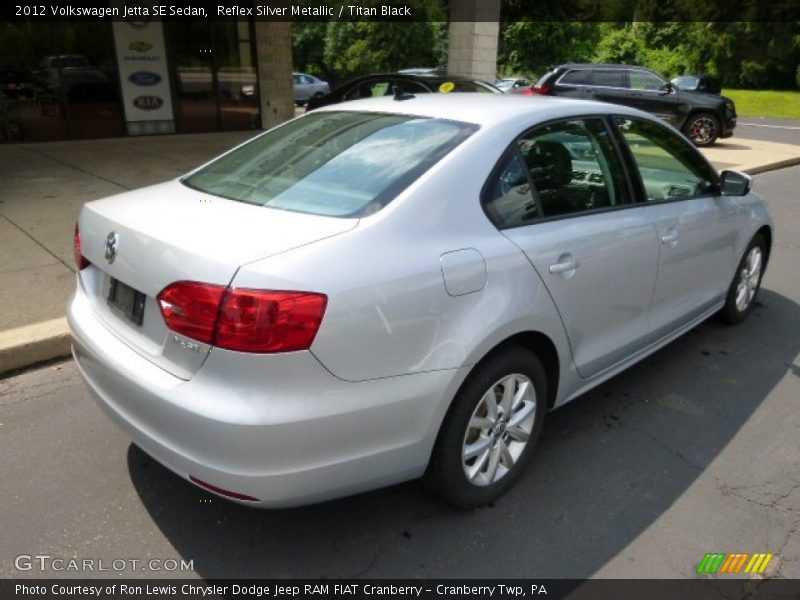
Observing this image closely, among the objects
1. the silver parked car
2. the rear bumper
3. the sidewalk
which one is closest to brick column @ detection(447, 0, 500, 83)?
the sidewalk

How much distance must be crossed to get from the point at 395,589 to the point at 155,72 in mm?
13487

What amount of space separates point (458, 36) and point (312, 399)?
13.8m

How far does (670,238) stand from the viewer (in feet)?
11.0

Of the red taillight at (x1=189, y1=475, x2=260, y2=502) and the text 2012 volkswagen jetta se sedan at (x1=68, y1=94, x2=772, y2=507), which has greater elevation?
the text 2012 volkswagen jetta se sedan at (x1=68, y1=94, x2=772, y2=507)

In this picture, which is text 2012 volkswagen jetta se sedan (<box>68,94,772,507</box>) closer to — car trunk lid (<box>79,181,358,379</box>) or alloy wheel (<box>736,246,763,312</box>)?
car trunk lid (<box>79,181,358,379</box>)

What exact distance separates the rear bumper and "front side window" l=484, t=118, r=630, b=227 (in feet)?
2.60

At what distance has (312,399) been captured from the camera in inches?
77.9

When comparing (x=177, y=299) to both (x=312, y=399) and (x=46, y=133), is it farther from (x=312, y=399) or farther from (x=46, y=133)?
(x=46, y=133)

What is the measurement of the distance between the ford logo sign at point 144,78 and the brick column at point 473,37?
6.45 m

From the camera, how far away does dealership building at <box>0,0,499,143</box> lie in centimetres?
1198

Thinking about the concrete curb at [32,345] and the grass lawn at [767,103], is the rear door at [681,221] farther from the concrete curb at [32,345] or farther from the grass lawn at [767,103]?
the grass lawn at [767,103]

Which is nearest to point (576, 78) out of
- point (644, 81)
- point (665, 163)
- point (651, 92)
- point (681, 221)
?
point (644, 81)

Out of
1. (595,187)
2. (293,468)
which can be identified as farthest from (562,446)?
(293,468)

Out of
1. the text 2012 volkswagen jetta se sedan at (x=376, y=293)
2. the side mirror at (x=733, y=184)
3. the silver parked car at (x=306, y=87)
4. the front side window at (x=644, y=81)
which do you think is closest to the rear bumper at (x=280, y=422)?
the text 2012 volkswagen jetta se sedan at (x=376, y=293)
